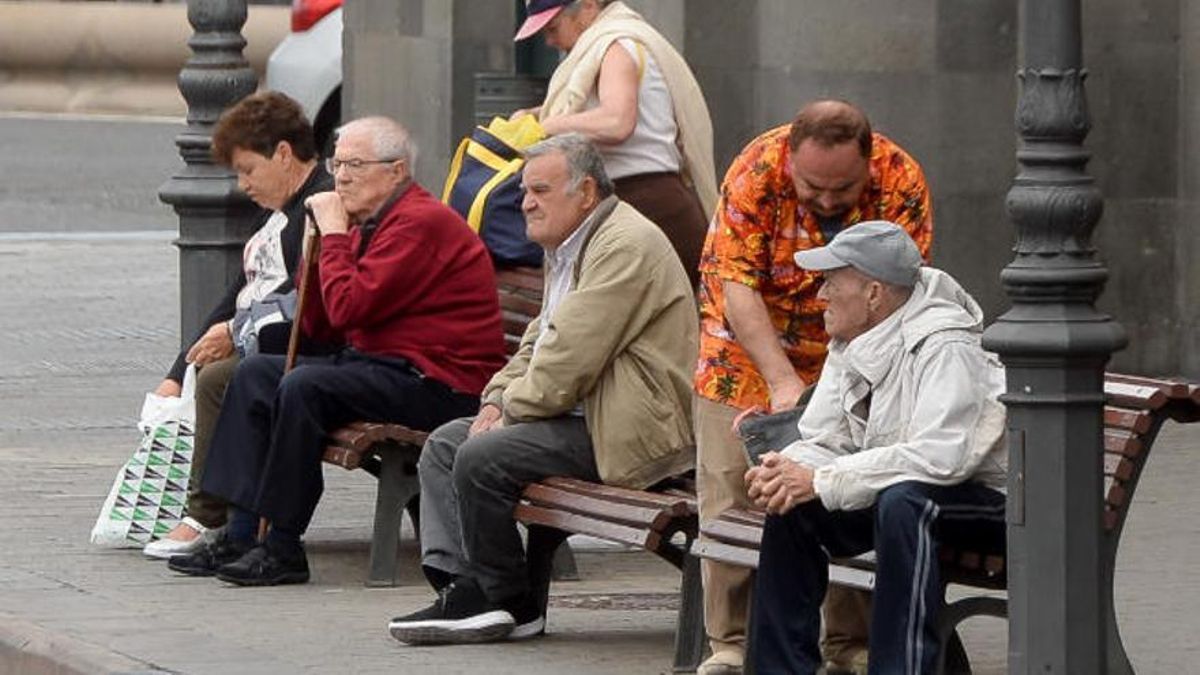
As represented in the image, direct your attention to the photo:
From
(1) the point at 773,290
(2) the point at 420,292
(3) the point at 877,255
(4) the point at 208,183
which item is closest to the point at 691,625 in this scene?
(1) the point at 773,290

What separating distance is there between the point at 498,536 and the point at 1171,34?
542 centimetres

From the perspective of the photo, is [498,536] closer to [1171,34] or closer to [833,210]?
[833,210]

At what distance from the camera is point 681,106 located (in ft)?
33.3

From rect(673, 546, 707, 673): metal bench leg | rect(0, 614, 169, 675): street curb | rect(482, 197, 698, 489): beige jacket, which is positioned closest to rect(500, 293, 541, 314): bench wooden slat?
rect(482, 197, 698, 489): beige jacket

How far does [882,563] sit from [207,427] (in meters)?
3.35

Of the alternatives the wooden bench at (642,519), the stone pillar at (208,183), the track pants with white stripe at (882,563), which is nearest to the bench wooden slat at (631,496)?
the wooden bench at (642,519)

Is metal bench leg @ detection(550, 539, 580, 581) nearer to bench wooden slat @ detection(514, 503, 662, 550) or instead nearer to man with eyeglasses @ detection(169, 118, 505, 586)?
man with eyeglasses @ detection(169, 118, 505, 586)

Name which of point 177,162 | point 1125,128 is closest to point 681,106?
point 1125,128

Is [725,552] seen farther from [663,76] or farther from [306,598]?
[663,76]

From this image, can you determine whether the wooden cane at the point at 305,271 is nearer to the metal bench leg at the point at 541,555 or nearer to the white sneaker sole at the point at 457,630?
the metal bench leg at the point at 541,555

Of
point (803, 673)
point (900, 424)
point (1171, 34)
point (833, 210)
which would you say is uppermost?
point (1171, 34)

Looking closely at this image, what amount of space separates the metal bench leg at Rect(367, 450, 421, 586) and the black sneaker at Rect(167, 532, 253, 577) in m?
0.40

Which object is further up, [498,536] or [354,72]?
[354,72]

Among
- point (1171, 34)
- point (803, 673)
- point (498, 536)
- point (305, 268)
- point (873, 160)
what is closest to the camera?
point (803, 673)
